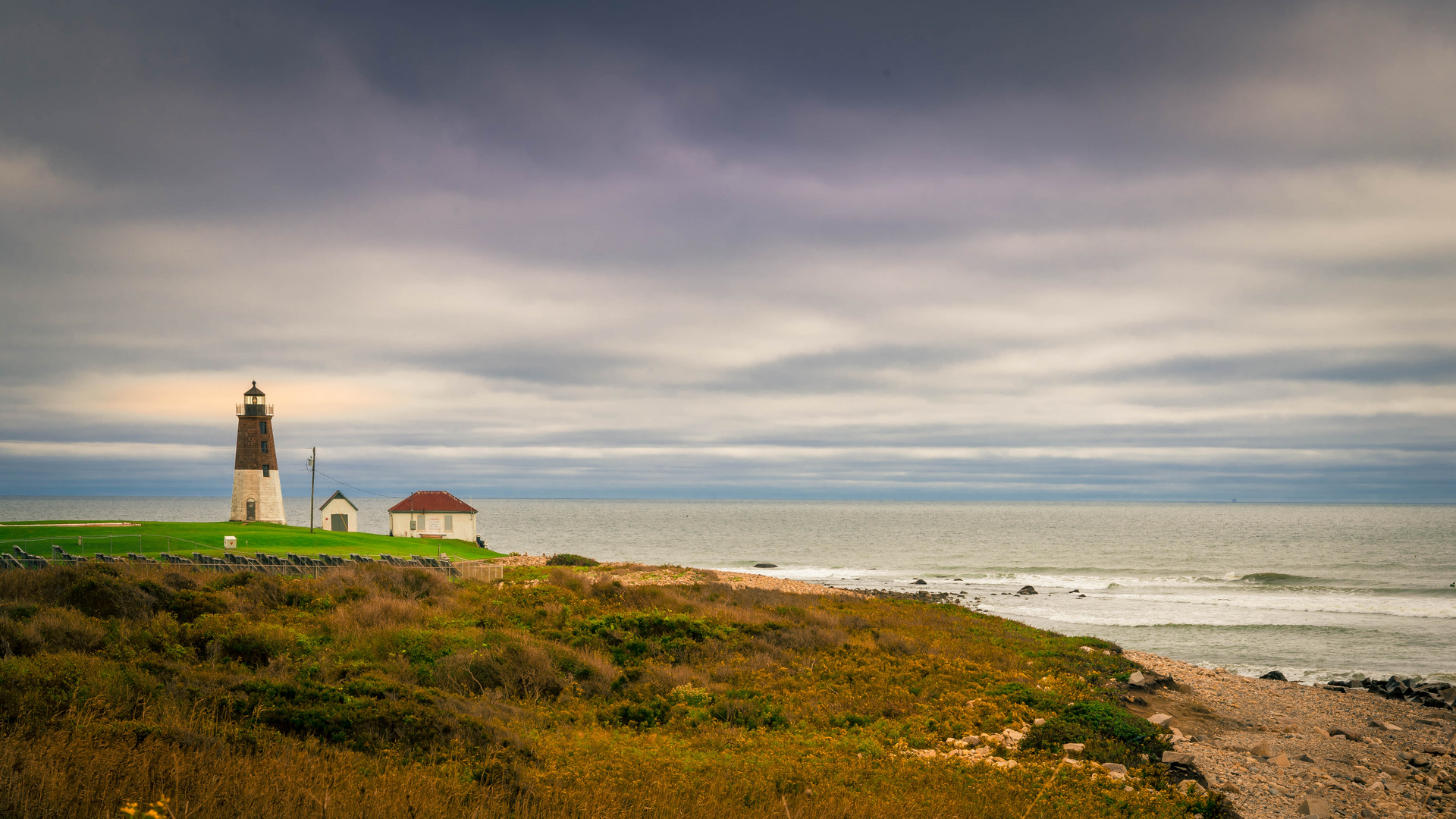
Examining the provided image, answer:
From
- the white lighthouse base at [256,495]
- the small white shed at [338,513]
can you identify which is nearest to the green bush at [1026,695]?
the white lighthouse base at [256,495]

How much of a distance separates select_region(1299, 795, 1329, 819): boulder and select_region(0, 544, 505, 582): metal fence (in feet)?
76.0

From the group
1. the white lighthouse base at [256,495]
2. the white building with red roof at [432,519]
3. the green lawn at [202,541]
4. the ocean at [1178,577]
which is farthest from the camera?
the white building with red roof at [432,519]

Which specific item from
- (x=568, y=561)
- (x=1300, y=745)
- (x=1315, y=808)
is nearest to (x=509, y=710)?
(x=1315, y=808)

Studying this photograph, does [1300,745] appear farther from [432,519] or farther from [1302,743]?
[432,519]

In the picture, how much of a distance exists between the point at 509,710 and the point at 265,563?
19332 millimetres

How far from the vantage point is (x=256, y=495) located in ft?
180

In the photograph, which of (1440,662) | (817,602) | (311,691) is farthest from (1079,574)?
(311,691)

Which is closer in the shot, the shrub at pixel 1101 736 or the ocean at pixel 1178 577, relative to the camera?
the shrub at pixel 1101 736

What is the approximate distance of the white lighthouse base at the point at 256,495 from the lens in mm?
54438

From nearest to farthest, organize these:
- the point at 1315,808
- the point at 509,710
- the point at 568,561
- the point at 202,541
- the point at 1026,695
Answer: the point at 1315,808, the point at 509,710, the point at 1026,695, the point at 202,541, the point at 568,561

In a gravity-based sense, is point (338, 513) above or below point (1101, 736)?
above

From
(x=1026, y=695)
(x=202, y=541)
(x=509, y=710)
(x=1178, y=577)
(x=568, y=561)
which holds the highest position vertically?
(x=202, y=541)

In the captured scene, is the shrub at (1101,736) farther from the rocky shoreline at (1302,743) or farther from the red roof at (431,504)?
the red roof at (431,504)

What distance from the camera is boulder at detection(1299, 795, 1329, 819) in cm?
1064
